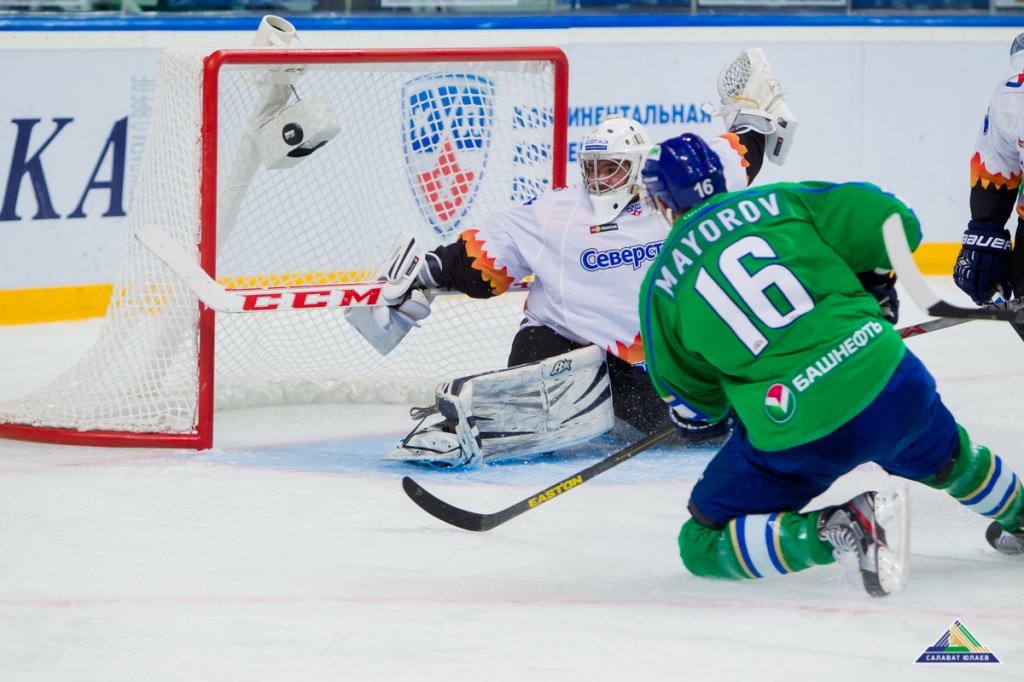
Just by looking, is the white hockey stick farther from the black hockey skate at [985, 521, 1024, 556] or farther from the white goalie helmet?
the black hockey skate at [985, 521, 1024, 556]

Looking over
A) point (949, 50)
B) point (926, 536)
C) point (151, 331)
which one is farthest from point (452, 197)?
point (949, 50)

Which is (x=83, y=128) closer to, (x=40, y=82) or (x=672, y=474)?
(x=40, y=82)

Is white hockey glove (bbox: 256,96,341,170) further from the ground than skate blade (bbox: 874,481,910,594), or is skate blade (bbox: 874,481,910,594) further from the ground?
white hockey glove (bbox: 256,96,341,170)

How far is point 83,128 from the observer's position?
5566 millimetres

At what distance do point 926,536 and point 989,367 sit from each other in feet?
A: 7.31

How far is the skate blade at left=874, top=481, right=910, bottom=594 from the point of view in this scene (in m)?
2.43

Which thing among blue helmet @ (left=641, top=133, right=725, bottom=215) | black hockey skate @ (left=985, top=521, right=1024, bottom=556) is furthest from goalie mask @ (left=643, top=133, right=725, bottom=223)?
black hockey skate @ (left=985, top=521, right=1024, bottom=556)

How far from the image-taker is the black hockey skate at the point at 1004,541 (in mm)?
2881

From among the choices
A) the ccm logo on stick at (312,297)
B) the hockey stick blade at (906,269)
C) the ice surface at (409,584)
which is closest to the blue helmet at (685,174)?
the hockey stick blade at (906,269)

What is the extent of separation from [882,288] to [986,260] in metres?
1.15

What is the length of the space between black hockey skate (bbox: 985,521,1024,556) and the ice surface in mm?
32

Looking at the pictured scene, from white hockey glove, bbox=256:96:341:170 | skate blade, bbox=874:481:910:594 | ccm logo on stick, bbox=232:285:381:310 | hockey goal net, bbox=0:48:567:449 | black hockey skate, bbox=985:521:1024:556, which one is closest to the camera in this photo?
skate blade, bbox=874:481:910:594

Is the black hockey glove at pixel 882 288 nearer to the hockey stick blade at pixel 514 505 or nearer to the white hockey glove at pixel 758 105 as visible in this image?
the hockey stick blade at pixel 514 505

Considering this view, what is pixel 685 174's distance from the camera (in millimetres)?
2535
